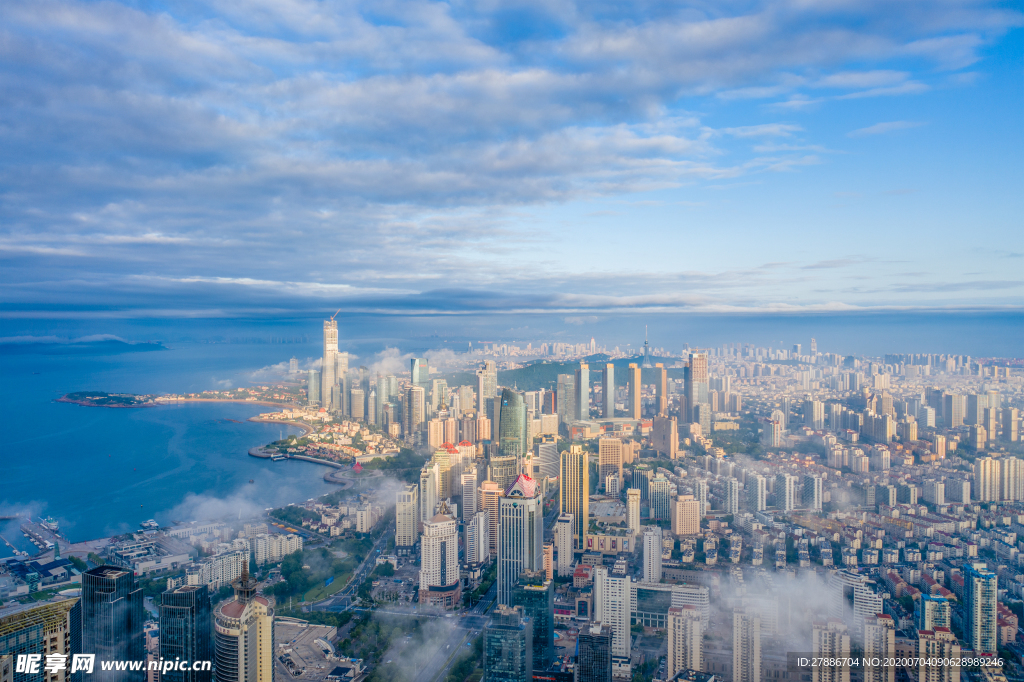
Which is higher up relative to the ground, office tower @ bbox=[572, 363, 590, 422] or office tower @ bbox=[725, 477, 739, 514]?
office tower @ bbox=[572, 363, 590, 422]

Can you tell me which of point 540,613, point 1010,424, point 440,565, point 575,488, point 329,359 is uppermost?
point 329,359

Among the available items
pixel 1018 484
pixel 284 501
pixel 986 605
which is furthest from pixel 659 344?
pixel 986 605

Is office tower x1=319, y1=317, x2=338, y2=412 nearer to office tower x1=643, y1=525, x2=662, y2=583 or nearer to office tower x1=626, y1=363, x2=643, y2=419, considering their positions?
office tower x1=626, y1=363, x2=643, y2=419

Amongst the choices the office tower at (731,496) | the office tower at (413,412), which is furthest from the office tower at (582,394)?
the office tower at (731,496)

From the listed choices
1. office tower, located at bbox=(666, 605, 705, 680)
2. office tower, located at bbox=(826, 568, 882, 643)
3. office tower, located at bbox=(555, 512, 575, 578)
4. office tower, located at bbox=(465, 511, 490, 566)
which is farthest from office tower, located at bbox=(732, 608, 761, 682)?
office tower, located at bbox=(465, 511, 490, 566)

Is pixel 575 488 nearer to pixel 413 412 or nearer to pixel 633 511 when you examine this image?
pixel 633 511

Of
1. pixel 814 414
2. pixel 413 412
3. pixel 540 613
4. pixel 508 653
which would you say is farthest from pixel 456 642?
pixel 814 414

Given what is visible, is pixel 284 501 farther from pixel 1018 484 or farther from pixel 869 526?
pixel 1018 484
